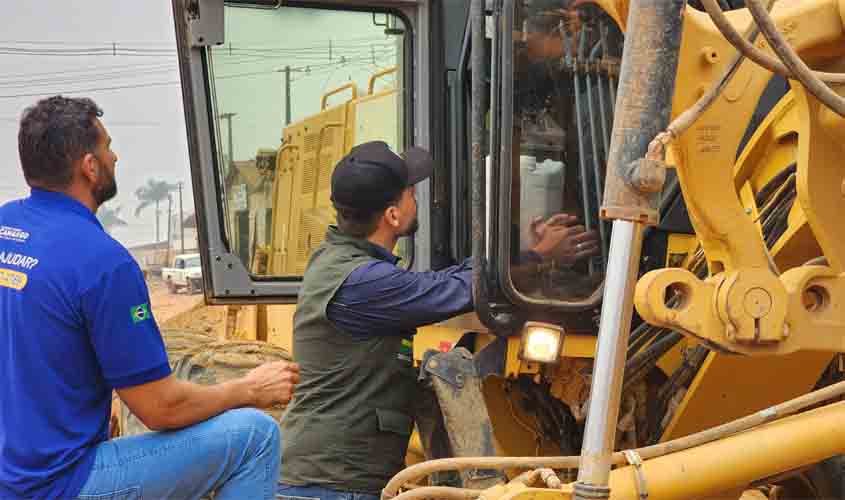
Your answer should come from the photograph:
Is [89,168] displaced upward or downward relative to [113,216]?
upward

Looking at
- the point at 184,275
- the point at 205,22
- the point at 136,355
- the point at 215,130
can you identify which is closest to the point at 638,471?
the point at 136,355

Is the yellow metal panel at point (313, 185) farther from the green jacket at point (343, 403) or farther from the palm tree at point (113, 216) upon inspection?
the palm tree at point (113, 216)

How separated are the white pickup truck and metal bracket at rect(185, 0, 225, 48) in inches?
665

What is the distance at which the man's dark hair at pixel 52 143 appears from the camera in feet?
10.2

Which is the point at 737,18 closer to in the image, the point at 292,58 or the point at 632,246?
the point at 632,246

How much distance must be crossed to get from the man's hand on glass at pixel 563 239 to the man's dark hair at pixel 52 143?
148 centimetres

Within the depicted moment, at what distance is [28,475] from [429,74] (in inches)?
98.5

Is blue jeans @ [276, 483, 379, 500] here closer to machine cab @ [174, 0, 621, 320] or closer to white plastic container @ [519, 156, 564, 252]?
machine cab @ [174, 0, 621, 320]

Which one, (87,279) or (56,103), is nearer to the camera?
(87,279)

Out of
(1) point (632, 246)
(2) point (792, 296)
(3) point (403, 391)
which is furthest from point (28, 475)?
(2) point (792, 296)

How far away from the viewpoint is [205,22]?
4926 millimetres

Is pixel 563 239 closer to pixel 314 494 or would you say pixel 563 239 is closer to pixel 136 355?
pixel 314 494

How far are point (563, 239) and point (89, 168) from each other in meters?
1.61

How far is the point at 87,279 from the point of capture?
2.96m
